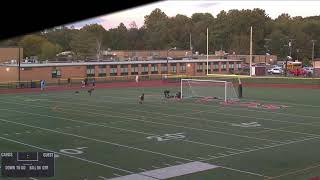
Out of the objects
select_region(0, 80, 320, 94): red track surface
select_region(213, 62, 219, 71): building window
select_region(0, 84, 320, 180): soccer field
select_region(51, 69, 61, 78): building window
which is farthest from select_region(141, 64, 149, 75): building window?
select_region(0, 84, 320, 180): soccer field

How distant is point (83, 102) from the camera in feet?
129

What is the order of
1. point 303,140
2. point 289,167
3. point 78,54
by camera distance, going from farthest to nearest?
point 78,54 < point 303,140 < point 289,167

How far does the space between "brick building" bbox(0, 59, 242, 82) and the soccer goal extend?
25.4 m

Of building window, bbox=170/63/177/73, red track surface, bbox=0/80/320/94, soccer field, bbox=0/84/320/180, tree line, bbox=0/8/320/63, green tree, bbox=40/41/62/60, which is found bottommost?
soccer field, bbox=0/84/320/180

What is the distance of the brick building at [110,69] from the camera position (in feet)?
205

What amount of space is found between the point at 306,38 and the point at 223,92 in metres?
83.3

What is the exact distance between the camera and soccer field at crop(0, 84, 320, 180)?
1520 cm

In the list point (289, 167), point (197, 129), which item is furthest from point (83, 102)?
point (289, 167)

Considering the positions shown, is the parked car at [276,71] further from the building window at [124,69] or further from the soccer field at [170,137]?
the soccer field at [170,137]

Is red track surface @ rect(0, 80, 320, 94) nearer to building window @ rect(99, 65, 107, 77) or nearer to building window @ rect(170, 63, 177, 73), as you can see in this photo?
building window @ rect(99, 65, 107, 77)

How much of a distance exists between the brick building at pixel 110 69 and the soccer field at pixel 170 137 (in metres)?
25.7

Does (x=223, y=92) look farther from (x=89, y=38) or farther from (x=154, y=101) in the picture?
(x=89, y=38)

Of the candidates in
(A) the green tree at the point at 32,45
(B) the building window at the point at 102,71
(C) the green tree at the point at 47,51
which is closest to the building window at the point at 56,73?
(B) the building window at the point at 102,71

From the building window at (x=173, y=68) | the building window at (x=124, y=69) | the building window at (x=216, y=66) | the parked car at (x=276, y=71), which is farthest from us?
the parked car at (x=276, y=71)
